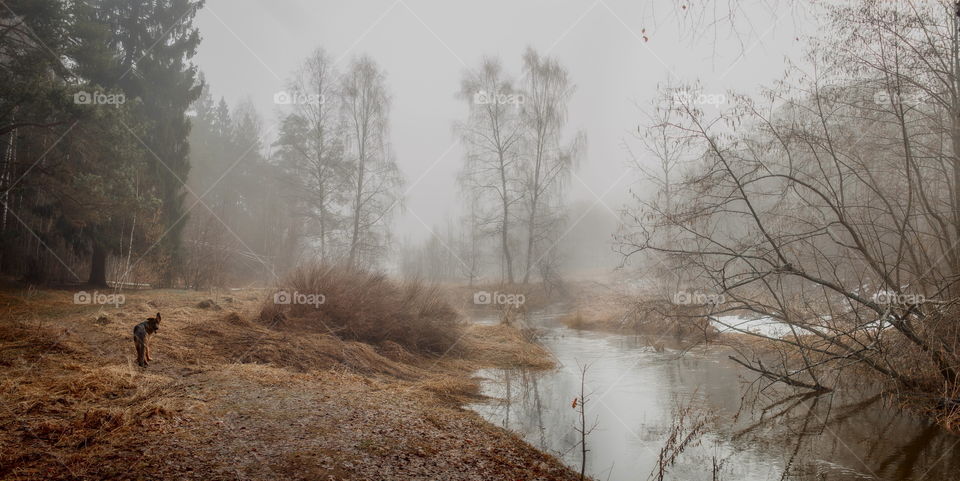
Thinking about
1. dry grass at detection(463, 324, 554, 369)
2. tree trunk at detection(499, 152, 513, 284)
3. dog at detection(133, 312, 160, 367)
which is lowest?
dry grass at detection(463, 324, 554, 369)

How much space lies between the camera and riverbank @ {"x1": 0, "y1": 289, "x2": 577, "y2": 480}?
322 centimetres

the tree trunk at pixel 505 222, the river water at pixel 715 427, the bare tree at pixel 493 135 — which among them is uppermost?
the bare tree at pixel 493 135

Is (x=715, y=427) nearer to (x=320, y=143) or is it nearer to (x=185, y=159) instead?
(x=320, y=143)

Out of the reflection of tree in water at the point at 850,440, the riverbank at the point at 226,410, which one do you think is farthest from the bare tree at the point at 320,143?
the reflection of tree in water at the point at 850,440

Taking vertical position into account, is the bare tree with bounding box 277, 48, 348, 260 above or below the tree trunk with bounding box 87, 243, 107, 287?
above

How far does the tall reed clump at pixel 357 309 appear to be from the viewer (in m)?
8.94

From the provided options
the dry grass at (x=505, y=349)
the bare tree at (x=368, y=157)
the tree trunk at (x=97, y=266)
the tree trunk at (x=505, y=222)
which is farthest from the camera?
the tree trunk at (x=505, y=222)

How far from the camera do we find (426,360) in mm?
9336

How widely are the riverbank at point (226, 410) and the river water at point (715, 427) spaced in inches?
30.1

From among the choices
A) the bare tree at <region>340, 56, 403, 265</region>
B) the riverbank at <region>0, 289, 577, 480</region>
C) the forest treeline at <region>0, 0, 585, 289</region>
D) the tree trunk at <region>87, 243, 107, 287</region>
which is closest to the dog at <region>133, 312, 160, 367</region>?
the riverbank at <region>0, 289, 577, 480</region>

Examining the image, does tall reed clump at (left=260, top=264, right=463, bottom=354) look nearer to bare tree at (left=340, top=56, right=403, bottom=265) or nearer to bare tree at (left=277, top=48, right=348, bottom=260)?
bare tree at (left=340, top=56, right=403, bottom=265)

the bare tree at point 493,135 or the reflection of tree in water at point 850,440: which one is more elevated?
the bare tree at point 493,135

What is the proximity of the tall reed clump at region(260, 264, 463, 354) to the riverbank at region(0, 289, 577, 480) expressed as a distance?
0.74m

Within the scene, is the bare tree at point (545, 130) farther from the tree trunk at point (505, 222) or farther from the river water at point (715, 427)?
the river water at point (715, 427)
